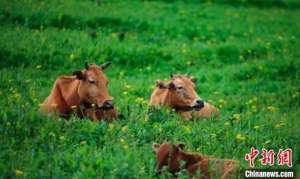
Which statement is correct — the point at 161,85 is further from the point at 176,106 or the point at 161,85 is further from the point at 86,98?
the point at 86,98

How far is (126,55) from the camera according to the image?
56.7 feet

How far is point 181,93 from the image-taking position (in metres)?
12.5

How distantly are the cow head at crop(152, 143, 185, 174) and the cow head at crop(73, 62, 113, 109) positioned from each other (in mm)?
2718

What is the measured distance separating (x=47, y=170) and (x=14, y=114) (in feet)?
7.28

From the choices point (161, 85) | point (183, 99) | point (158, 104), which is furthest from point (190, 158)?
point (161, 85)

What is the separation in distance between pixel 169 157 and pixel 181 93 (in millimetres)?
4093

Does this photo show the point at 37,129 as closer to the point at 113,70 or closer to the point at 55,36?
the point at 113,70

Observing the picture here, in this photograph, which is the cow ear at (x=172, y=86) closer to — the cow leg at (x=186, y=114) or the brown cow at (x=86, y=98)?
the cow leg at (x=186, y=114)

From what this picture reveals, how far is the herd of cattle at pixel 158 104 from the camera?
28.0ft

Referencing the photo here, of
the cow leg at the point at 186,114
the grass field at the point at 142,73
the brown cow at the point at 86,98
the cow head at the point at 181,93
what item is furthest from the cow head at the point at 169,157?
the cow head at the point at 181,93

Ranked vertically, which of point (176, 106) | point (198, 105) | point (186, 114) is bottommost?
point (186, 114)

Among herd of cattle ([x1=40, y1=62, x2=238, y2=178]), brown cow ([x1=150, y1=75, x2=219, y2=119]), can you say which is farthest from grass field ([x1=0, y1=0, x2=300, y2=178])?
brown cow ([x1=150, y1=75, x2=219, y2=119])

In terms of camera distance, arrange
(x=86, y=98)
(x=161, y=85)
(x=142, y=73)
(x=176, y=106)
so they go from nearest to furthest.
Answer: (x=86, y=98)
(x=176, y=106)
(x=161, y=85)
(x=142, y=73)

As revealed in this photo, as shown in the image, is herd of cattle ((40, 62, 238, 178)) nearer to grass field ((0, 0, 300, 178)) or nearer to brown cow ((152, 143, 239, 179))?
brown cow ((152, 143, 239, 179))
